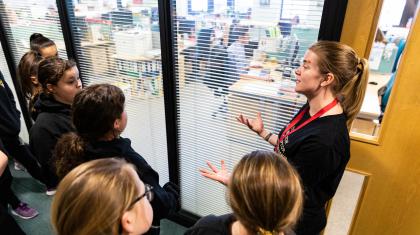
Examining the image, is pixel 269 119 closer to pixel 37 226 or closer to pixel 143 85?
pixel 143 85

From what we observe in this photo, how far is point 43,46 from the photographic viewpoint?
76.5 inches

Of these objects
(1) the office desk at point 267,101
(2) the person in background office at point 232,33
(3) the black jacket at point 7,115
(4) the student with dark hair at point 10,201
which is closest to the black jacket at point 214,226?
(1) the office desk at point 267,101

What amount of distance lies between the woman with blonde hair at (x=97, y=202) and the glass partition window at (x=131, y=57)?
106 centimetres

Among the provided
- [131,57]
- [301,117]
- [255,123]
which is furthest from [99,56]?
[301,117]

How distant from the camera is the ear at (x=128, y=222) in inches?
29.4

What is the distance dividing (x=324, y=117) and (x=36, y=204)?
7.90 feet

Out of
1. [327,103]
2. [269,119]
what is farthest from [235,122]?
[327,103]

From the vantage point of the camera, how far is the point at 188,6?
58.2 inches

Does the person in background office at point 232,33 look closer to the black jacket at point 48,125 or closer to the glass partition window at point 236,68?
the glass partition window at point 236,68

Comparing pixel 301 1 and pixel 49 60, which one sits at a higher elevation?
pixel 301 1

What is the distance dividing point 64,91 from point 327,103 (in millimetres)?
1327

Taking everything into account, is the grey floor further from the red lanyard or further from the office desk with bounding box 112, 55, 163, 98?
the red lanyard

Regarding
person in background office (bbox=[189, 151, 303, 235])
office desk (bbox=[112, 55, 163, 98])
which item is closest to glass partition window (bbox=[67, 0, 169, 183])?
office desk (bbox=[112, 55, 163, 98])

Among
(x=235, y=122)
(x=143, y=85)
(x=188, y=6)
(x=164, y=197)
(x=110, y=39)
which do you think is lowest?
(x=164, y=197)
